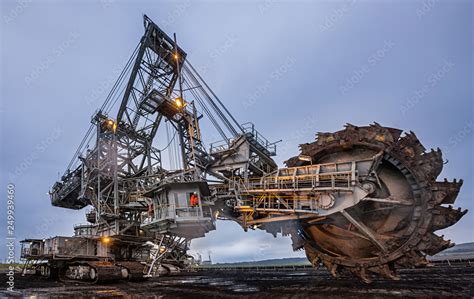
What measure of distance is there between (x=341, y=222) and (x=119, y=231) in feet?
53.8

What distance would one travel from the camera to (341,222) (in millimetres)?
11734

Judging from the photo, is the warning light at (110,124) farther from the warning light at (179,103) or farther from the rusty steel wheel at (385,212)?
the rusty steel wheel at (385,212)

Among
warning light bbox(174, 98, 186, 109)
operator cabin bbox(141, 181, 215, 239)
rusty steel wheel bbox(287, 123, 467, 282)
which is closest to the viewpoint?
rusty steel wheel bbox(287, 123, 467, 282)

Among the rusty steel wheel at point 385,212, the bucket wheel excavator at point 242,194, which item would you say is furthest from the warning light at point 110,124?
the rusty steel wheel at point 385,212

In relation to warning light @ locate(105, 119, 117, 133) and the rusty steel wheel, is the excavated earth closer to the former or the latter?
the rusty steel wheel

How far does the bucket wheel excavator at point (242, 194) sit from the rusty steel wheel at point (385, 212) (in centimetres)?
4

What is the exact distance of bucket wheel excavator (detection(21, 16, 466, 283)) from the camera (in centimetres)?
1049

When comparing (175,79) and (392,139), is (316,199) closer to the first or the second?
(392,139)

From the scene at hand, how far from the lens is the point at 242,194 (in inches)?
522

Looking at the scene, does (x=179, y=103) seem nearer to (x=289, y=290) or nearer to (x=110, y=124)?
(x=110, y=124)

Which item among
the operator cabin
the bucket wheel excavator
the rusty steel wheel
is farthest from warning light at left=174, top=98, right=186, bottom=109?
the rusty steel wheel

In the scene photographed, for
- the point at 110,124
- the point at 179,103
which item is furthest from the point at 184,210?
the point at 110,124

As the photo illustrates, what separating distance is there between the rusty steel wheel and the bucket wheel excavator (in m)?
0.04

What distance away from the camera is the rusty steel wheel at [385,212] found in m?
9.88
